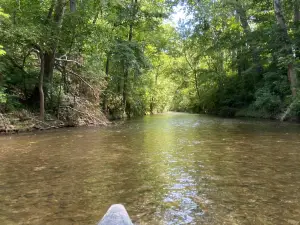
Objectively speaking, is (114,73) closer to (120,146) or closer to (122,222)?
(120,146)

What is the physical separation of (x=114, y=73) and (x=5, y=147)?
1665 centimetres

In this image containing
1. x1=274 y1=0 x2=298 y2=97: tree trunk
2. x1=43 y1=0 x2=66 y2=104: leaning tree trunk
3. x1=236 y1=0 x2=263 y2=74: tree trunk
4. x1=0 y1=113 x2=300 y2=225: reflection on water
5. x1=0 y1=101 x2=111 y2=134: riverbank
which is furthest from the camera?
x1=236 y1=0 x2=263 y2=74: tree trunk

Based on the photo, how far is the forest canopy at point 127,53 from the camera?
14117 mm

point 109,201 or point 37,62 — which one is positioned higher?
point 37,62

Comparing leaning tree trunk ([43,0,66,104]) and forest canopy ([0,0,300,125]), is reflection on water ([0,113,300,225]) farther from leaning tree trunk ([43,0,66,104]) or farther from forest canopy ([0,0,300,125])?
leaning tree trunk ([43,0,66,104])

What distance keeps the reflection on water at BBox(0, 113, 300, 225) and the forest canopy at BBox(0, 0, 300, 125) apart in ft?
17.6

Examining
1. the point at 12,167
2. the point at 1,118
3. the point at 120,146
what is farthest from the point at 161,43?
the point at 12,167

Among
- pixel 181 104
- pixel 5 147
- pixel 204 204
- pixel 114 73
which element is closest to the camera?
pixel 204 204

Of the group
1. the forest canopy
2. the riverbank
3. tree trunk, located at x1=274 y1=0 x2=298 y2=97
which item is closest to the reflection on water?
the riverbank

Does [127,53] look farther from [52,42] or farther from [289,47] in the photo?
[289,47]

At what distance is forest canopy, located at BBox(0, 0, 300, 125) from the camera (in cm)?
1412

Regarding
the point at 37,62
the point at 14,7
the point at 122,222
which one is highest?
the point at 14,7

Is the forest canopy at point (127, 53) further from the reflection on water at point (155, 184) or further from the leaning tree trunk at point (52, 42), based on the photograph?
the reflection on water at point (155, 184)

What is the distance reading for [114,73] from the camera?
80.9 ft
